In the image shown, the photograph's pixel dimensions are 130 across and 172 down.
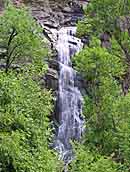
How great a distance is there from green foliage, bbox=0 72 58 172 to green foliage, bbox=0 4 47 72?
23.2ft

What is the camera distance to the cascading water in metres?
22.0

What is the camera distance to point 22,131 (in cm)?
978

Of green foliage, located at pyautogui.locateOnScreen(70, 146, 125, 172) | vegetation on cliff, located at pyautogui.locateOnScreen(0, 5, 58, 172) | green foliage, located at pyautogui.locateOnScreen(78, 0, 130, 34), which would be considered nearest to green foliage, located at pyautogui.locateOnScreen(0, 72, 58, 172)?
vegetation on cliff, located at pyautogui.locateOnScreen(0, 5, 58, 172)

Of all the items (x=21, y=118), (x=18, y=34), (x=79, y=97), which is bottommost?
(x=79, y=97)

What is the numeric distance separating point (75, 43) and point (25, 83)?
14.6 metres

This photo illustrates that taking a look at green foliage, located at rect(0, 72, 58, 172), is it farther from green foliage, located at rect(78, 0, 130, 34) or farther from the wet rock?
the wet rock

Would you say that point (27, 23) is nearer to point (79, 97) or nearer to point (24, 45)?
point (24, 45)

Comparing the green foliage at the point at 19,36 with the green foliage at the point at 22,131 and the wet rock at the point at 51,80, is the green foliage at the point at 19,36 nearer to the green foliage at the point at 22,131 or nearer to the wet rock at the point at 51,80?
the wet rock at the point at 51,80

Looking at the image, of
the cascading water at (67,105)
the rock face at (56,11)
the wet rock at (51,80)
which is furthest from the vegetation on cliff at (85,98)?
the rock face at (56,11)

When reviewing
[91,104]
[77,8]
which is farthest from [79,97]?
[77,8]

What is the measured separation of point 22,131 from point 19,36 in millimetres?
8971

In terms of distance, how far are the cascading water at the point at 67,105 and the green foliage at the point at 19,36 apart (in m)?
4.14

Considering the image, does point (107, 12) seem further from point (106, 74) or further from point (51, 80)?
point (51, 80)

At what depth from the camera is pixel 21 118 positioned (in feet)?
32.8
